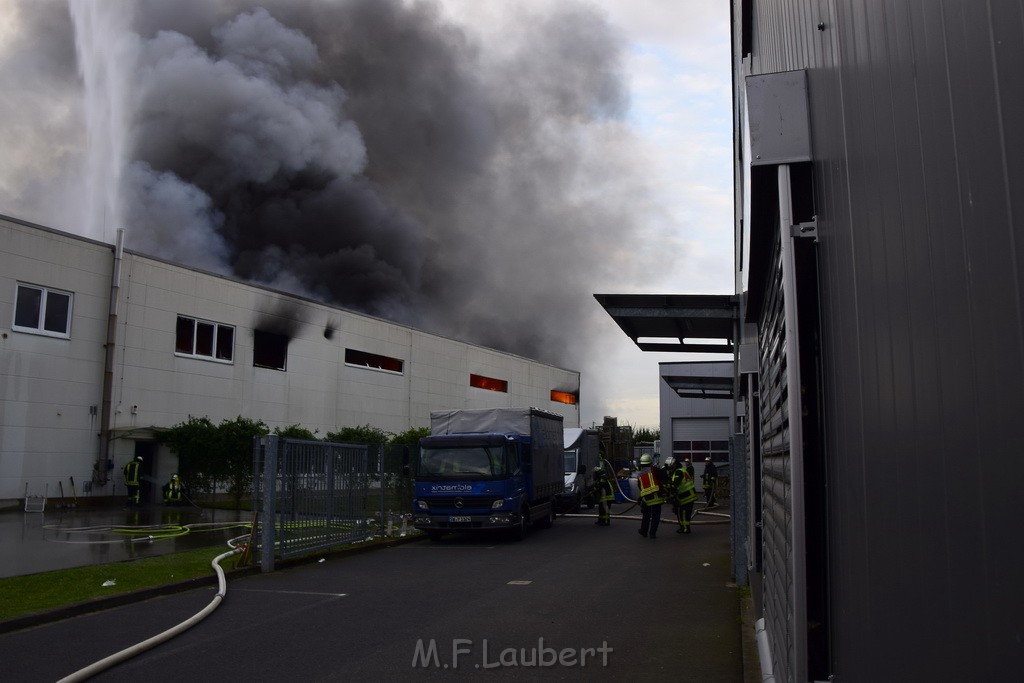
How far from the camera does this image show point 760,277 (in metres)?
5.85

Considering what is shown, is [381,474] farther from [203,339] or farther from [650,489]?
[203,339]

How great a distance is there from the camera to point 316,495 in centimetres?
1517

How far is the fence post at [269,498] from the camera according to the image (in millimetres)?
13273

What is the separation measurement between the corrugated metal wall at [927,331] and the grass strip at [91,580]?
29.7 ft

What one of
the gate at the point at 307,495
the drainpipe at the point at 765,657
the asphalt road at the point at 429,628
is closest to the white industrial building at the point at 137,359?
the gate at the point at 307,495

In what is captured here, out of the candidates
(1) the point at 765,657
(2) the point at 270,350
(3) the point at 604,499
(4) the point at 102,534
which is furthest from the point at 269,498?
(2) the point at 270,350

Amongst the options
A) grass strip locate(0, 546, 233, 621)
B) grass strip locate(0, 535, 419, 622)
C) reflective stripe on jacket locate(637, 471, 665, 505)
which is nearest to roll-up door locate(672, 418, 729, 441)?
reflective stripe on jacket locate(637, 471, 665, 505)

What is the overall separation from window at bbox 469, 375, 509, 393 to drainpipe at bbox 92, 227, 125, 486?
80.8 ft

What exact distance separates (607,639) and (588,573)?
4834 mm

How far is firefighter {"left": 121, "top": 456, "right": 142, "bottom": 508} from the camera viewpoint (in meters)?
26.3

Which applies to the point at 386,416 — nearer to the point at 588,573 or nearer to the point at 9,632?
the point at 588,573

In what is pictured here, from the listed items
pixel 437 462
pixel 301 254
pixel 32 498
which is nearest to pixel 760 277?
pixel 437 462

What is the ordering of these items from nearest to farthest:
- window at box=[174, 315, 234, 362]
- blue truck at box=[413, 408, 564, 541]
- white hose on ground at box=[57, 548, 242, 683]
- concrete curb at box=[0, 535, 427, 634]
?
white hose on ground at box=[57, 548, 242, 683] < concrete curb at box=[0, 535, 427, 634] < blue truck at box=[413, 408, 564, 541] < window at box=[174, 315, 234, 362]

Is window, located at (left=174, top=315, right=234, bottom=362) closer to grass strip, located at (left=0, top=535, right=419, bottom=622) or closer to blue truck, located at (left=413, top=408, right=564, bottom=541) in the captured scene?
blue truck, located at (left=413, top=408, right=564, bottom=541)
